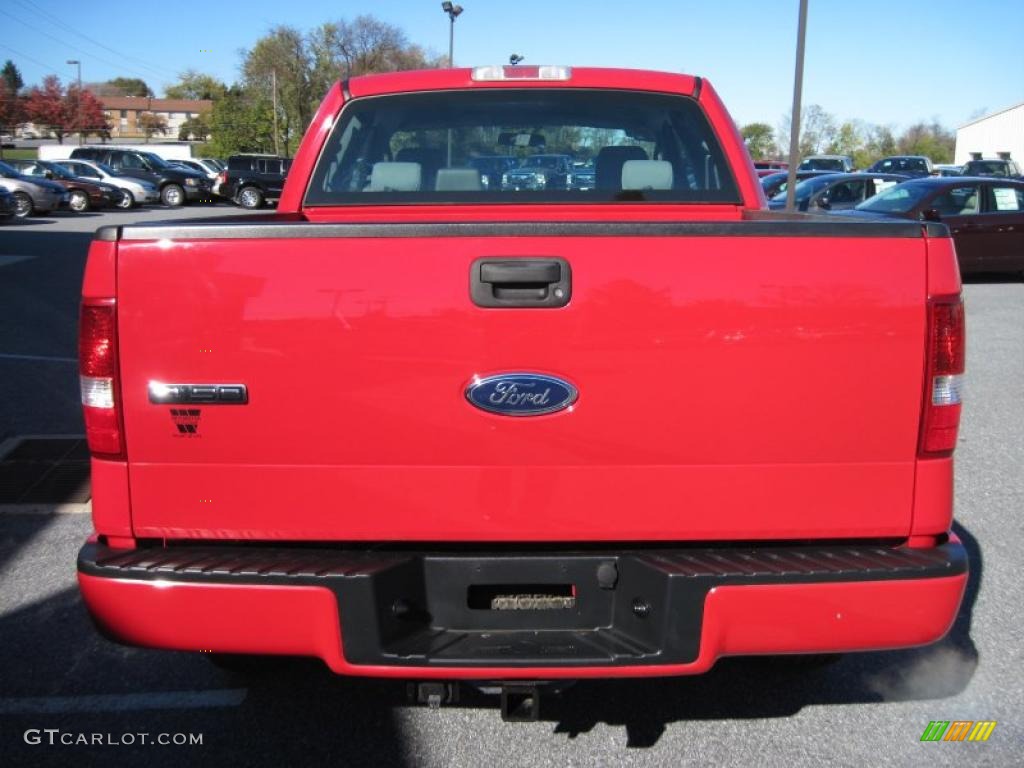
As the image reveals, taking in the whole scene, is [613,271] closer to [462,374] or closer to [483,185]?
[462,374]

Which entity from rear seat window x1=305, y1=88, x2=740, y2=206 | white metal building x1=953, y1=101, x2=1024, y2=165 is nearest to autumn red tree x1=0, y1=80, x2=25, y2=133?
white metal building x1=953, y1=101, x2=1024, y2=165

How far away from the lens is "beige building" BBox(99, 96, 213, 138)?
118 m

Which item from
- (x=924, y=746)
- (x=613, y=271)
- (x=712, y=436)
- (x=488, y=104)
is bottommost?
(x=924, y=746)

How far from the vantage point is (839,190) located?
1881 centimetres

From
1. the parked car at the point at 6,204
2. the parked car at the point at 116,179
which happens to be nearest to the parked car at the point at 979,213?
the parked car at the point at 6,204

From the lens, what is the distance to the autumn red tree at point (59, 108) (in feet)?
284

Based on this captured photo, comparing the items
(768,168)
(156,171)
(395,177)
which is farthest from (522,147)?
(768,168)

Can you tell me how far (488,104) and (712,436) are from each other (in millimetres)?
2260

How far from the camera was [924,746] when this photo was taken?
10.4ft

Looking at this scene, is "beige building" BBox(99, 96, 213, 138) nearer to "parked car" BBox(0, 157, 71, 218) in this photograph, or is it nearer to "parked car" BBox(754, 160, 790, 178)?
"parked car" BBox(754, 160, 790, 178)

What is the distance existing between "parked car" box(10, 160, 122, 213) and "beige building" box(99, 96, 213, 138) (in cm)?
9318

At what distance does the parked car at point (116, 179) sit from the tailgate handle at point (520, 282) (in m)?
31.4

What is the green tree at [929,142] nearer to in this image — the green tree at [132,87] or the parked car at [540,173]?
the parked car at [540,173]

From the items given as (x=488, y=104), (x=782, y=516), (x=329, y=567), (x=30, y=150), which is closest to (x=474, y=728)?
(x=329, y=567)
